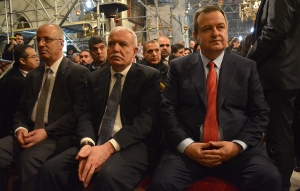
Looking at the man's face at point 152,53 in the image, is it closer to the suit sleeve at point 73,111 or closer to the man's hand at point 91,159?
the suit sleeve at point 73,111

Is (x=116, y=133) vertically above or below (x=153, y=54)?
below

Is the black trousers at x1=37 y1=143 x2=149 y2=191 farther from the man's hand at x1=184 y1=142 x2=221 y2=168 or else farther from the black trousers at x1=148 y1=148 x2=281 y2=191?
the man's hand at x1=184 y1=142 x2=221 y2=168

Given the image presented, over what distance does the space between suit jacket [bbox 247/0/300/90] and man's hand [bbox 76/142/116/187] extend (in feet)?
4.55

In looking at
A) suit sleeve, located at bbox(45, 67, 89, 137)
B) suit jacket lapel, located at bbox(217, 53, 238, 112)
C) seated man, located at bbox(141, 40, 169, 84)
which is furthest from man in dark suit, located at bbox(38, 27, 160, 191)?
seated man, located at bbox(141, 40, 169, 84)

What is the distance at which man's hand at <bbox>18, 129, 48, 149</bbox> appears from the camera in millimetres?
2539

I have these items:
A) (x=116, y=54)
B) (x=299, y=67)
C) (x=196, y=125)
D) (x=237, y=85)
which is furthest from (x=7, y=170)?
(x=299, y=67)

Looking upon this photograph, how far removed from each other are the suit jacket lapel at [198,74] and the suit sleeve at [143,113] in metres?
0.35

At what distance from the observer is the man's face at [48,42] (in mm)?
2818

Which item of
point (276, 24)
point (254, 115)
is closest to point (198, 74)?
point (254, 115)

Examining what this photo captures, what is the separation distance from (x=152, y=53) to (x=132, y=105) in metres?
2.14

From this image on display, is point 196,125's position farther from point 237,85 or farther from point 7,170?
point 7,170

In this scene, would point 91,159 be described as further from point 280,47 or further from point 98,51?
point 98,51

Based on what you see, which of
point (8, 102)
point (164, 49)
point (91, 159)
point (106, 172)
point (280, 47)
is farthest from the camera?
point (164, 49)

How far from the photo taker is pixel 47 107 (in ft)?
9.09
